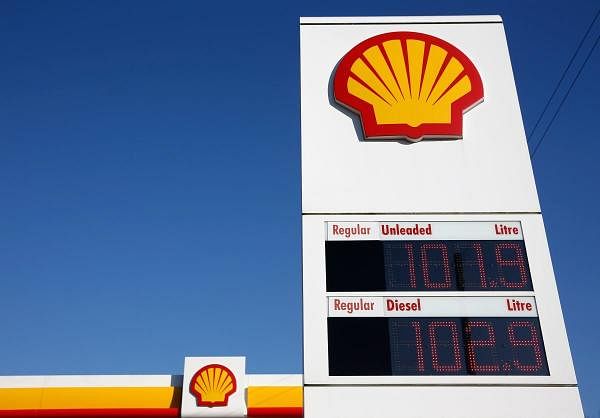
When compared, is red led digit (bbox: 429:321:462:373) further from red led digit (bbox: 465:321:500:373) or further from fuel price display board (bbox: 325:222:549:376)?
red led digit (bbox: 465:321:500:373)

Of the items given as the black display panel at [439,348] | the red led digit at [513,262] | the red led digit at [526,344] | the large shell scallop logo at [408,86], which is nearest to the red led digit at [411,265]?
the black display panel at [439,348]

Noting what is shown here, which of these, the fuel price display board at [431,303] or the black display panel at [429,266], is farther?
the black display panel at [429,266]

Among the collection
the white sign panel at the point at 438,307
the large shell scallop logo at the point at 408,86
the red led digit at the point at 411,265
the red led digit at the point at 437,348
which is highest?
the large shell scallop logo at the point at 408,86

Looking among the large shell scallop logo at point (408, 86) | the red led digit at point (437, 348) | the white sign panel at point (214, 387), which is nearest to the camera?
the red led digit at point (437, 348)

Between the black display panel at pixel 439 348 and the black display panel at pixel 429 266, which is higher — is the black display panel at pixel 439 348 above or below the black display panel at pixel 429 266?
below

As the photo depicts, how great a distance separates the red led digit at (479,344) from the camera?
7914 mm

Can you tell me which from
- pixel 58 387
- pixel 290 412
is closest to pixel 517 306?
pixel 290 412

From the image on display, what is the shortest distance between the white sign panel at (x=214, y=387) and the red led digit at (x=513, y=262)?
1323 cm

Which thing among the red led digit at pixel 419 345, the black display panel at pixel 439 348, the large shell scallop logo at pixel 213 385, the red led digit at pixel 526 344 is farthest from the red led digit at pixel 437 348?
the large shell scallop logo at pixel 213 385

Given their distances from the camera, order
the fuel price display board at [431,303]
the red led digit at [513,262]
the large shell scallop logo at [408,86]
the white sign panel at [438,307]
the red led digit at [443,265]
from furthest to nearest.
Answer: the large shell scallop logo at [408,86]
the red led digit at [513,262]
the red led digit at [443,265]
the white sign panel at [438,307]
the fuel price display board at [431,303]

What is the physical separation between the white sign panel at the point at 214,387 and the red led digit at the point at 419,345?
12987mm

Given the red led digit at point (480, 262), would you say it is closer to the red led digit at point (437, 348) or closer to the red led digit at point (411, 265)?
the red led digit at point (437, 348)

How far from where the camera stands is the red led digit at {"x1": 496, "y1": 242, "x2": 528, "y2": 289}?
8.52 meters

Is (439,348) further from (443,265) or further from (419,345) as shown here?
(443,265)
